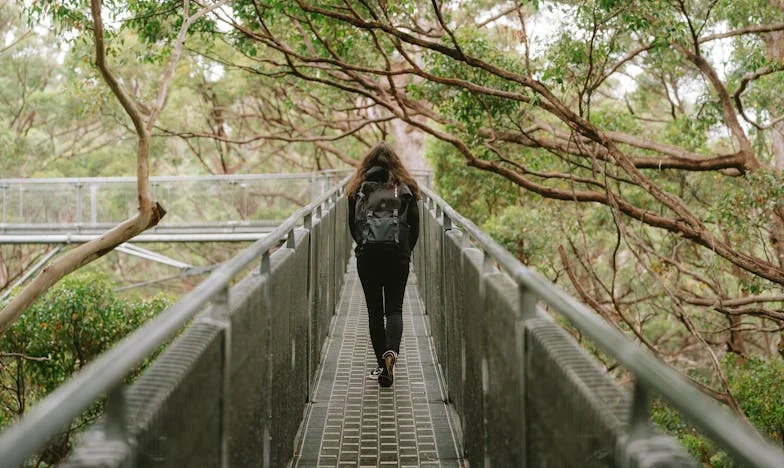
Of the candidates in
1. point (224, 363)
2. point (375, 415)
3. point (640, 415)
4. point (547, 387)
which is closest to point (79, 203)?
point (375, 415)

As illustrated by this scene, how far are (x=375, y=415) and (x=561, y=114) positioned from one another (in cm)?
636

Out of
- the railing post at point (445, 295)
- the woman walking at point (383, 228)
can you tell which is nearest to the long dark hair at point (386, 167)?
the woman walking at point (383, 228)

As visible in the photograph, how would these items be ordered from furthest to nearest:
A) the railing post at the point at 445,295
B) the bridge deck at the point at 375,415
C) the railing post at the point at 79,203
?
the railing post at the point at 79,203, the railing post at the point at 445,295, the bridge deck at the point at 375,415

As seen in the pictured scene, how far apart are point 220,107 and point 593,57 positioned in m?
20.6

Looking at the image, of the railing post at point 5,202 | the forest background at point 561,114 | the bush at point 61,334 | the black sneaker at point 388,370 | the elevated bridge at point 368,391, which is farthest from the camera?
the railing post at point 5,202

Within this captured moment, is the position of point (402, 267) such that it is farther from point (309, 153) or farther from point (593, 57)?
point (309, 153)

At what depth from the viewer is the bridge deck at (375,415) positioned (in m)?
5.23

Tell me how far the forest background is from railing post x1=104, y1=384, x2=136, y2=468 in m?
9.75

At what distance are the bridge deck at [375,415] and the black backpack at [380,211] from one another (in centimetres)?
125

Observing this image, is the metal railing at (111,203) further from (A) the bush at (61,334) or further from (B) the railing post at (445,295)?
(B) the railing post at (445,295)

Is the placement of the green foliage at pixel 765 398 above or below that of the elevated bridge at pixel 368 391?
below

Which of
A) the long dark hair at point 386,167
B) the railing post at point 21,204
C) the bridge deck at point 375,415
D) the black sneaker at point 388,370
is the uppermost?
the long dark hair at point 386,167

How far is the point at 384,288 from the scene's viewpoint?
662 centimetres

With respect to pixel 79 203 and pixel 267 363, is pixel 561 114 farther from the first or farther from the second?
pixel 79 203
